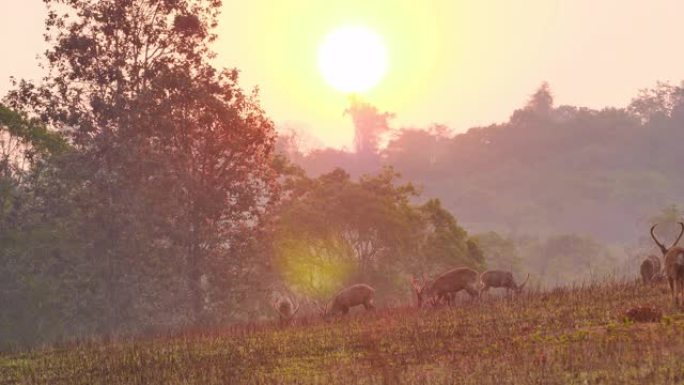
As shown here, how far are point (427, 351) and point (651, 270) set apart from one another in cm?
1285

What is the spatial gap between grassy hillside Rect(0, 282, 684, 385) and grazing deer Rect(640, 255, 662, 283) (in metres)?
0.78

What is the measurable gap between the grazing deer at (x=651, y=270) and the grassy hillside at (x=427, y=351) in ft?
2.54

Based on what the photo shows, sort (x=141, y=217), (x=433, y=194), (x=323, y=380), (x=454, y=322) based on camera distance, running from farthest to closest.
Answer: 1. (x=433, y=194)
2. (x=141, y=217)
3. (x=454, y=322)
4. (x=323, y=380)

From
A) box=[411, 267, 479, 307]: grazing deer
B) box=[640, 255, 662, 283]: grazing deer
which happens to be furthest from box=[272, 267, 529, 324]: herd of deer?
box=[640, 255, 662, 283]: grazing deer

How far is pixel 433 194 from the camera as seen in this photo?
130 meters

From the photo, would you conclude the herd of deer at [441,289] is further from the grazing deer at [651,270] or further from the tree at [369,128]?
the tree at [369,128]

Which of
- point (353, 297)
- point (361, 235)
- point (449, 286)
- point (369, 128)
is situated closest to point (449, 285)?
point (449, 286)

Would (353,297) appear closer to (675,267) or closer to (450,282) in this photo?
(450,282)

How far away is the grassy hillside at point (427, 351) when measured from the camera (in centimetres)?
1529

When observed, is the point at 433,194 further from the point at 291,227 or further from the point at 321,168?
the point at 291,227

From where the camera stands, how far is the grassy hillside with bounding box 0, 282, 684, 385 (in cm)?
1529

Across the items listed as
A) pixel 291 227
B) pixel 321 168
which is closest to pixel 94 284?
pixel 291 227

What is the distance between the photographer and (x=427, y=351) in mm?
19078

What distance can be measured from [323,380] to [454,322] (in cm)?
760
